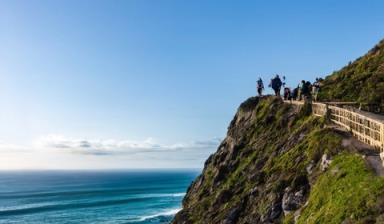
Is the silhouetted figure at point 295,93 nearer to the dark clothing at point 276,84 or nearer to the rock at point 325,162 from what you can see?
the dark clothing at point 276,84

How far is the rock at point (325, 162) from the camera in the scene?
25.5m

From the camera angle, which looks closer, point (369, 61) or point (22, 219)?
point (369, 61)

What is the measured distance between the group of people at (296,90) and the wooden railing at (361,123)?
8176 millimetres

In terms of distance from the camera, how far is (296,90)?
48.0m

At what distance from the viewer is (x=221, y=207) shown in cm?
3791

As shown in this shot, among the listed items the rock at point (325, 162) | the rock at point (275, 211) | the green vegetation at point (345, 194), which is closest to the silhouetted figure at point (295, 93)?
the rock at point (275, 211)

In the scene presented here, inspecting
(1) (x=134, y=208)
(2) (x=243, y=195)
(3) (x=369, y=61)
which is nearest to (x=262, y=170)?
(2) (x=243, y=195)

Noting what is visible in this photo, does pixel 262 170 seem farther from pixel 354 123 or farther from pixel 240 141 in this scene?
pixel 240 141

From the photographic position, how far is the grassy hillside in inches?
1850

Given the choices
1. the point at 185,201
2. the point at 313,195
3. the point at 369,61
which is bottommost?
the point at 185,201

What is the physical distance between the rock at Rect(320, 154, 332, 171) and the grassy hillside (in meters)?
19.5

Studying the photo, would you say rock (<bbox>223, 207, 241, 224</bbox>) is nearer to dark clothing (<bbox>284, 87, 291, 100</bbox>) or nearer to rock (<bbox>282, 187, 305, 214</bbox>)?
rock (<bbox>282, 187, 305, 214</bbox>)

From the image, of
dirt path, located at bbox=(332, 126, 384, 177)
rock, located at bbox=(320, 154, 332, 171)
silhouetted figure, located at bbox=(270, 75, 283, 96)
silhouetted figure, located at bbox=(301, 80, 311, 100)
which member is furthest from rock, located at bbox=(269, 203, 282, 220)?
silhouetted figure, located at bbox=(270, 75, 283, 96)

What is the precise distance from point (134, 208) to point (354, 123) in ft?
295
